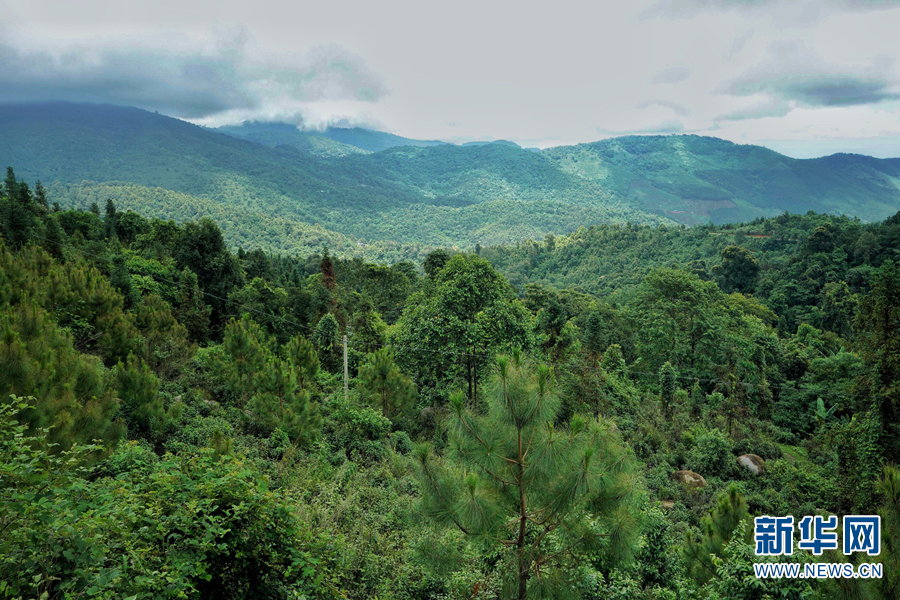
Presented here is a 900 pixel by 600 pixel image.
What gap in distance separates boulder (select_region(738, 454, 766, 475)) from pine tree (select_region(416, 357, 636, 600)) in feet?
36.4

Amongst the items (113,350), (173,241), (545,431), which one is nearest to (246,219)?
(173,241)

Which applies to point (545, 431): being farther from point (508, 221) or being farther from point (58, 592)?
point (508, 221)

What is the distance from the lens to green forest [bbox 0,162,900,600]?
12.3 feet

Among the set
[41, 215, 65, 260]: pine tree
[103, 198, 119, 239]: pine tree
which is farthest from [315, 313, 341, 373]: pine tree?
[103, 198, 119, 239]: pine tree

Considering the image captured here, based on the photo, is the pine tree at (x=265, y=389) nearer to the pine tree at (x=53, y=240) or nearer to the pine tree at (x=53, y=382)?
the pine tree at (x=53, y=382)

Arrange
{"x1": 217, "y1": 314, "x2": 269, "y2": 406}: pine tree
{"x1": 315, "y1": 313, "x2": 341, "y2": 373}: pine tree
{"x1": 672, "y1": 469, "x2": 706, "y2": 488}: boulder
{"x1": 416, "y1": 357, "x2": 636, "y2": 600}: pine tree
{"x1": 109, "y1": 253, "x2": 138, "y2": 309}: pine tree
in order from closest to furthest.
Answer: {"x1": 416, "y1": 357, "x2": 636, "y2": 600}: pine tree
{"x1": 217, "y1": 314, "x2": 269, "y2": 406}: pine tree
{"x1": 672, "y1": 469, "x2": 706, "y2": 488}: boulder
{"x1": 109, "y1": 253, "x2": 138, "y2": 309}: pine tree
{"x1": 315, "y1": 313, "x2": 341, "y2": 373}: pine tree

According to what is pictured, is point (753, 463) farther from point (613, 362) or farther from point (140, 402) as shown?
point (140, 402)

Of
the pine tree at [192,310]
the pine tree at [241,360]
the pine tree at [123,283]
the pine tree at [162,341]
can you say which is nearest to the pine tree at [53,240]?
the pine tree at [123,283]

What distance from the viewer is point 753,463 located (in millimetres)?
13477

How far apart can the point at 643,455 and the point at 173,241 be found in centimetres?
2544

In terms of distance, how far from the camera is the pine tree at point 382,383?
12406 mm

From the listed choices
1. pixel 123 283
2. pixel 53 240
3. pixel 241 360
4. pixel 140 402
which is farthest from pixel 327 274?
pixel 140 402

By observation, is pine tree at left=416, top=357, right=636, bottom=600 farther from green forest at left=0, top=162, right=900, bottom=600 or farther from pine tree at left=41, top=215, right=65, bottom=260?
pine tree at left=41, top=215, right=65, bottom=260

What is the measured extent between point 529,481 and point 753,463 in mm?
12161
